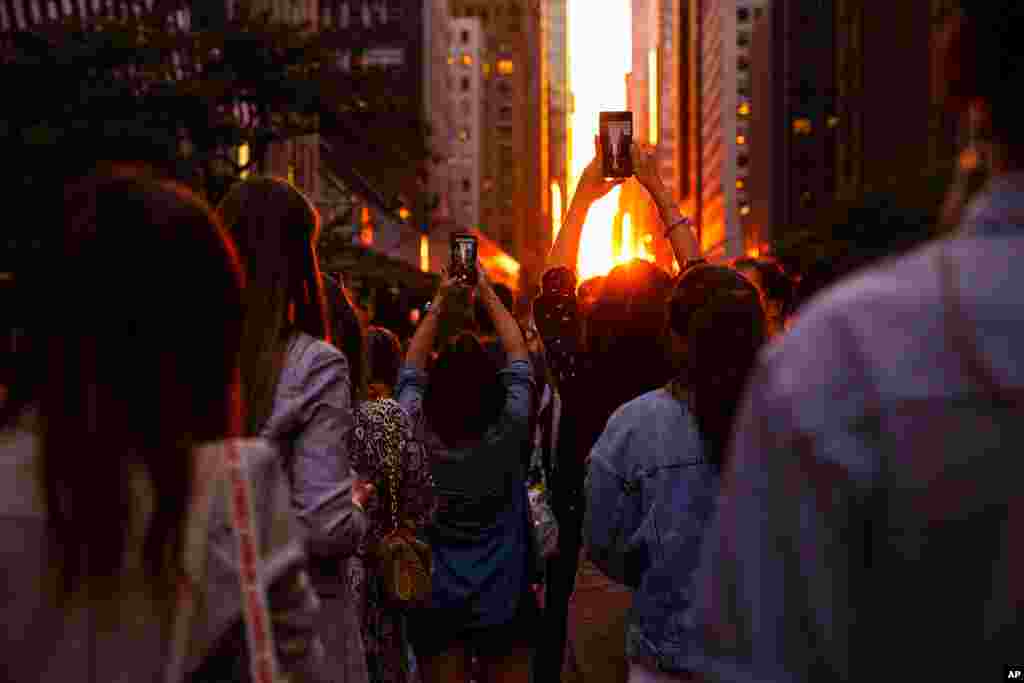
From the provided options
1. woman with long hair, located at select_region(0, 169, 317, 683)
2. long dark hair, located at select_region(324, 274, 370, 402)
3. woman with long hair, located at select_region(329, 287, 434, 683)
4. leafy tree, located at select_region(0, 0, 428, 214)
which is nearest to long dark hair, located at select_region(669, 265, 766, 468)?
long dark hair, located at select_region(324, 274, 370, 402)

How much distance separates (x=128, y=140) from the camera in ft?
96.9

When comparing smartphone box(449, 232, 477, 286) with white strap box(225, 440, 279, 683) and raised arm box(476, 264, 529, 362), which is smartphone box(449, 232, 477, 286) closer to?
raised arm box(476, 264, 529, 362)

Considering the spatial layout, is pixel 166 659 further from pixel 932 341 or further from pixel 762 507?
pixel 932 341

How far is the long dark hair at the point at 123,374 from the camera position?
2223 mm

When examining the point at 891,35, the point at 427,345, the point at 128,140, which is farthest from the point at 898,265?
the point at 891,35

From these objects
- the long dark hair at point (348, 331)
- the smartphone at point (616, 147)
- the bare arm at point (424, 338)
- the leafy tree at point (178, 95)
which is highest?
the leafy tree at point (178, 95)

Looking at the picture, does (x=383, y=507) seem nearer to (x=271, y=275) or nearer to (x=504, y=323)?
(x=504, y=323)

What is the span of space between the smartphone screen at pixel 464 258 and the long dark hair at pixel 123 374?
4047 millimetres

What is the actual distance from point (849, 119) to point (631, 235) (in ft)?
286

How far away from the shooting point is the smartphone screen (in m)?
6.39

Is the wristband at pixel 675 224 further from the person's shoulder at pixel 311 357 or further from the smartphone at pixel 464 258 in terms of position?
the person's shoulder at pixel 311 357

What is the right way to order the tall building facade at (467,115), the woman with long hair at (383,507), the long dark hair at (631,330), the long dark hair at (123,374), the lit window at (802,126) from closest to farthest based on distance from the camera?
the long dark hair at (123,374), the long dark hair at (631,330), the woman with long hair at (383,507), the lit window at (802,126), the tall building facade at (467,115)

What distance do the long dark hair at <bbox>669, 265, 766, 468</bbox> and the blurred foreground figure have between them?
1775 mm

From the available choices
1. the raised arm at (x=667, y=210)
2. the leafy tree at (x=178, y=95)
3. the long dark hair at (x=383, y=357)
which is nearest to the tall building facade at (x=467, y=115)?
the leafy tree at (x=178, y=95)
